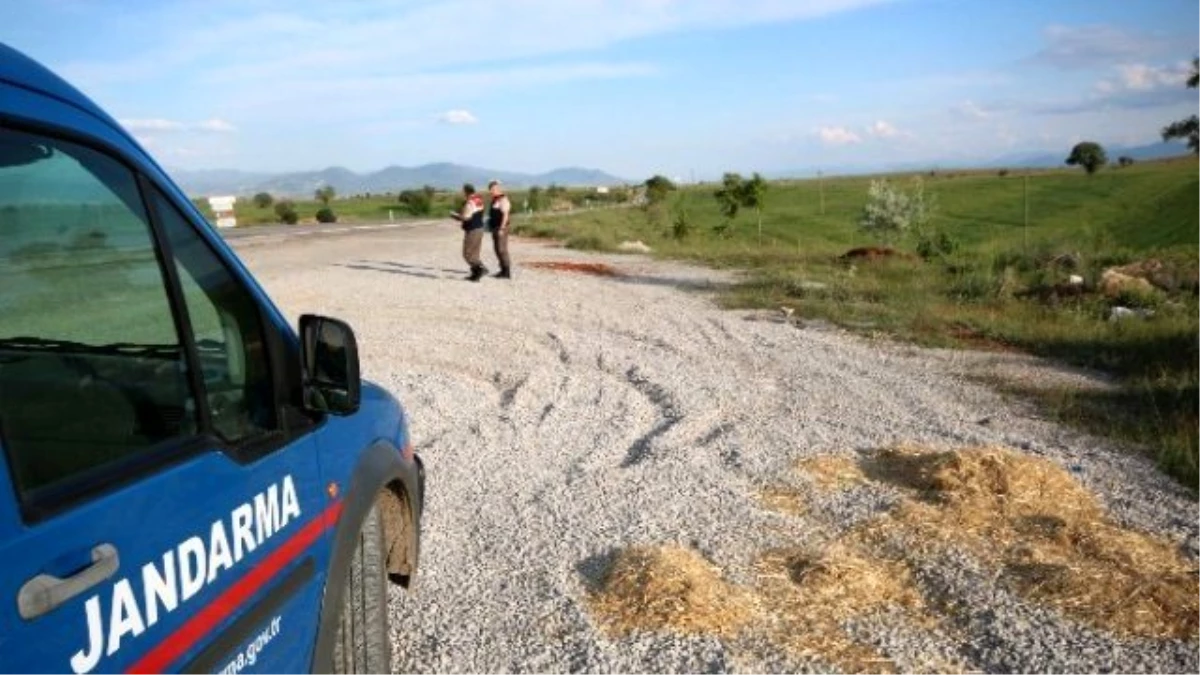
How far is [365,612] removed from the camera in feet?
10.0

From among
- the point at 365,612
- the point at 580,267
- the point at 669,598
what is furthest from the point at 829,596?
the point at 580,267

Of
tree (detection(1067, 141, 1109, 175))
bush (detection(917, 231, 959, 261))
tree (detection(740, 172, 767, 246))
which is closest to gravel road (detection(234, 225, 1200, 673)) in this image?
bush (detection(917, 231, 959, 261))

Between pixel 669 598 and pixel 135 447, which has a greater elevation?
pixel 135 447

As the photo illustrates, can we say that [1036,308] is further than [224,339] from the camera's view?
Yes

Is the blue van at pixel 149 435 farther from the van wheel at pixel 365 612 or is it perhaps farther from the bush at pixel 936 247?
the bush at pixel 936 247

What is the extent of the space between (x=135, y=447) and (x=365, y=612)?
1.25m

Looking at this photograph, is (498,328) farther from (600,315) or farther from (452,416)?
(452,416)

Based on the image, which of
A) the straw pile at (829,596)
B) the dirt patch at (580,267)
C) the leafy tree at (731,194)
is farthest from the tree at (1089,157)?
the straw pile at (829,596)

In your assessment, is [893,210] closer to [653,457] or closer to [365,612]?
[653,457]

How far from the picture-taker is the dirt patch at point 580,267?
20469 millimetres

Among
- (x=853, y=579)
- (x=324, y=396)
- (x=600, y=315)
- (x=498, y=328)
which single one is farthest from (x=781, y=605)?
(x=600, y=315)

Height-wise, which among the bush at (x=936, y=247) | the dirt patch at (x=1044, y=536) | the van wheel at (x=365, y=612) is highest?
the van wheel at (x=365, y=612)

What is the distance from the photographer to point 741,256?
77.0 ft

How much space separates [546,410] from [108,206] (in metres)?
6.34
